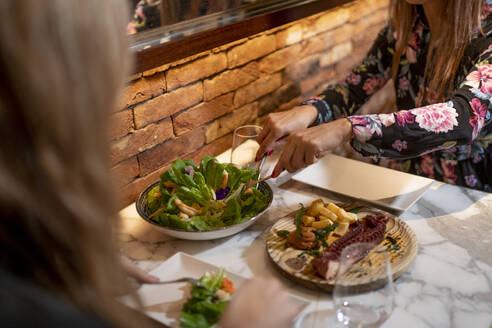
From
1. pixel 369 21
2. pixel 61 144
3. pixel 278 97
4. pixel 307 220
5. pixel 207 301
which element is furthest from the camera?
pixel 369 21

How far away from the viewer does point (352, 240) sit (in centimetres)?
112

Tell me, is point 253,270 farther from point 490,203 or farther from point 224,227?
point 490,203

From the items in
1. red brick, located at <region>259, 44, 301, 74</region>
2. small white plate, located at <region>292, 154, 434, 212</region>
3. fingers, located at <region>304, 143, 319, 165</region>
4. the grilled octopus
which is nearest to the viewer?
the grilled octopus

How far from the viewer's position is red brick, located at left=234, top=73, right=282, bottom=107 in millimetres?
1857

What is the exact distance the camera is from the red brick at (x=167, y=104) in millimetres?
1458

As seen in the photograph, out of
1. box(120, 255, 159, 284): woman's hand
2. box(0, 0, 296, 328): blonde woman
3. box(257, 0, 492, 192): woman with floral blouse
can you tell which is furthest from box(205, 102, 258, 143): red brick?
box(0, 0, 296, 328): blonde woman

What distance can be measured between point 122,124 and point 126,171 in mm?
155

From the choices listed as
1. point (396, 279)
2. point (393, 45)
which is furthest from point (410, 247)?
point (393, 45)

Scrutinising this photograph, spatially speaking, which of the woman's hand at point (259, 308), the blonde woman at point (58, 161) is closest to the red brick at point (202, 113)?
the woman's hand at point (259, 308)

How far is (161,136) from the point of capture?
1.55 m

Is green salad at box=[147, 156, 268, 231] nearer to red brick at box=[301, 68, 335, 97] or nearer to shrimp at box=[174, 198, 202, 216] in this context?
shrimp at box=[174, 198, 202, 216]

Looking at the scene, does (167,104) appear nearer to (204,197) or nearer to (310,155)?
(204,197)

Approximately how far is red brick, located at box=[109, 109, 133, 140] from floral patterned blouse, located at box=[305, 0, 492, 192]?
631 mm

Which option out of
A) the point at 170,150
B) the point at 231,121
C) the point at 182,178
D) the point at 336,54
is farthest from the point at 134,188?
the point at 336,54
